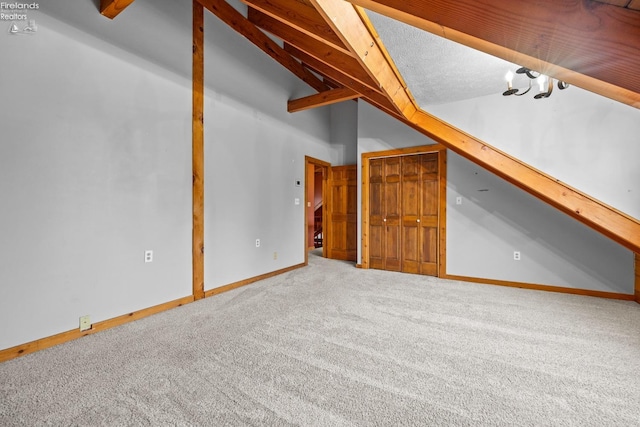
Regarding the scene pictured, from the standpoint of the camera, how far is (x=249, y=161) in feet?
12.4

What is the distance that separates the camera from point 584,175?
3.06 meters

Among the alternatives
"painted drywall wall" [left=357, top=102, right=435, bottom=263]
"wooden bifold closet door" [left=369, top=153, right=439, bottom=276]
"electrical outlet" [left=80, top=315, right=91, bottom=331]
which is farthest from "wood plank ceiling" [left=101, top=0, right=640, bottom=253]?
"electrical outlet" [left=80, top=315, right=91, bottom=331]

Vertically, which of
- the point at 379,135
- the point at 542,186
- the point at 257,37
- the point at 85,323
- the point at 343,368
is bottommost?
the point at 343,368

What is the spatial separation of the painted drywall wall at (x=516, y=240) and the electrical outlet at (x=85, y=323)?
4246 millimetres

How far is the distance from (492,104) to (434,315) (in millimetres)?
2773

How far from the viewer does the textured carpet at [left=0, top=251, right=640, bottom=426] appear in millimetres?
1398

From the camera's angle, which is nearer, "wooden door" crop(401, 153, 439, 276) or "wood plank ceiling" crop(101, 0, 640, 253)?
"wood plank ceiling" crop(101, 0, 640, 253)

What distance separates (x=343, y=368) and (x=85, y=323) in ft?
6.96

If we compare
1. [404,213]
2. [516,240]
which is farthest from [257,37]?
[516,240]

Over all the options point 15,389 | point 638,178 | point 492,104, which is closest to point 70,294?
point 15,389

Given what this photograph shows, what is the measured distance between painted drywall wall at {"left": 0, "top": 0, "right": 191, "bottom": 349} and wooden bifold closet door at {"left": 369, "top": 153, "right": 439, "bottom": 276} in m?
3.02

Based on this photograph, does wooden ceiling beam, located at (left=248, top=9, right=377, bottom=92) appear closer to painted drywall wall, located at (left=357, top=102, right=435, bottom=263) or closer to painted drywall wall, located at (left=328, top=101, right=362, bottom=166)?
painted drywall wall, located at (left=357, top=102, right=435, bottom=263)

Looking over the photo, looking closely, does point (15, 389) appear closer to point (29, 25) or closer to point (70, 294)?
point (70, 294)

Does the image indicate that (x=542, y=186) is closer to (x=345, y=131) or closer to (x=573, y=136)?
(x=573, y=136)
